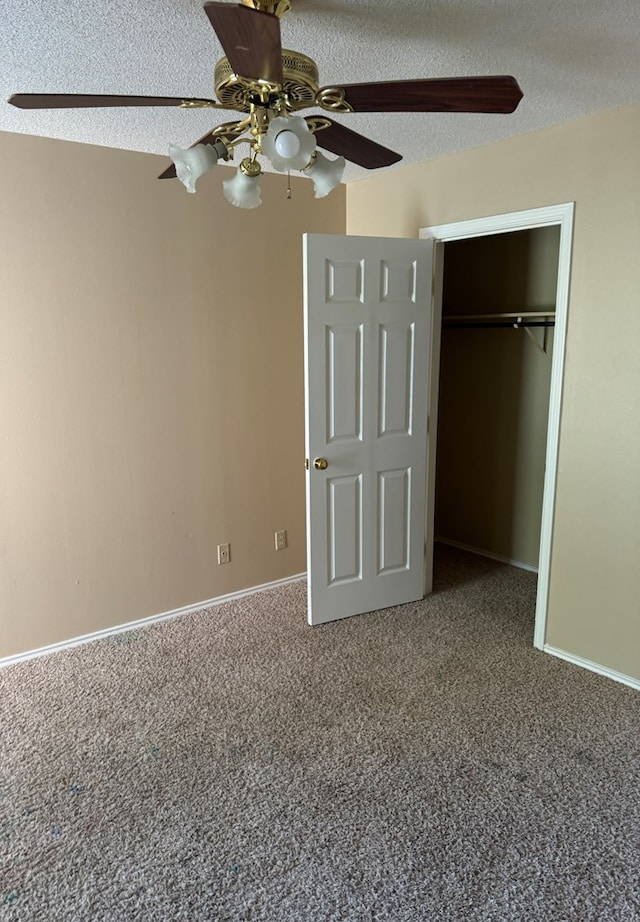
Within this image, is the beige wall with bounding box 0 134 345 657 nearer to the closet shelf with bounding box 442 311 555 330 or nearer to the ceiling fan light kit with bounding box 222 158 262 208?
the closet shelf with bounding box 442 311 555 330

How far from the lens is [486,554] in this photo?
447 centimetres

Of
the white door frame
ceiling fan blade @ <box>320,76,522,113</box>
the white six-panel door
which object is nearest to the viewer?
ceiling fan blade @ <box>320,76,522,113</box>

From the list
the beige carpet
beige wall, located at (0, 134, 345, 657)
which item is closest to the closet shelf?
beige wall, located at (0, 134, 345, 657)

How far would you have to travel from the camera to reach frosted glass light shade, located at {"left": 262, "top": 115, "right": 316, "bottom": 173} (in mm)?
1420

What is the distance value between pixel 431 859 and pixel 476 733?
0.66 m

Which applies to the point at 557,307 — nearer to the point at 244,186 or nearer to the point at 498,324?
the point at 498,324

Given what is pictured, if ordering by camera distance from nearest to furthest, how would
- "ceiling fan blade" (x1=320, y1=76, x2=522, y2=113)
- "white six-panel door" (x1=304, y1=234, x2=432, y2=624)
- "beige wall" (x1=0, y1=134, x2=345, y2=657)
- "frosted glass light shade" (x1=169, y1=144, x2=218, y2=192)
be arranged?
"ceiling fan blade" (x1=320, y1=76, x2=522, y2=113)
"frosted glass light shade" (x1=169, y1=144, x2=218, y2=192)
"beige wall" (x1=0, y1=134, x2=345, y2=657)
"white six-panel door" (x1=304, y1=234, x2=432, y2=624)

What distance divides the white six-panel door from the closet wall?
0.97 metres

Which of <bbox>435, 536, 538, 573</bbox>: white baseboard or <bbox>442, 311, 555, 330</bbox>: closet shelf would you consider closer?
<bbox>442, 311, 555, 330</bbox>: closet shelf

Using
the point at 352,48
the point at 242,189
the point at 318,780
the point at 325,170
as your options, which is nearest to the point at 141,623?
the point at 318,780

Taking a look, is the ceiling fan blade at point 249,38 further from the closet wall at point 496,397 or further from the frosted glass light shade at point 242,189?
the closet wall at point 496,397

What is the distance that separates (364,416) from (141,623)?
5.64 ft

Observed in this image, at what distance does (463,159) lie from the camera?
3109mm

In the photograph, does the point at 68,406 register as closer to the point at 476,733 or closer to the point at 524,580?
the point at 476,733
